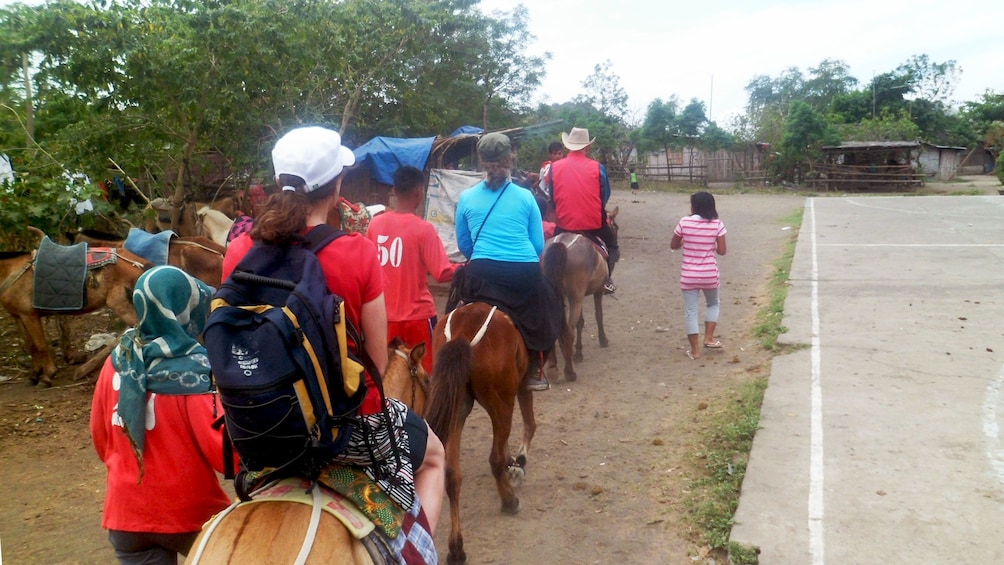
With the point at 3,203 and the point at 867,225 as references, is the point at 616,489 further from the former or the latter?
the point at 867,225

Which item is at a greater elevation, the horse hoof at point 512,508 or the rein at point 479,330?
the rein at point 479,330

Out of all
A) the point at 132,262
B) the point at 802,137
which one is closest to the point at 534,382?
the point at 132,262

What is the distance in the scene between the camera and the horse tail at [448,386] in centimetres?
359

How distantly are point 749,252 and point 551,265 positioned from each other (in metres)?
9.03

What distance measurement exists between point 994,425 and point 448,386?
392 cm

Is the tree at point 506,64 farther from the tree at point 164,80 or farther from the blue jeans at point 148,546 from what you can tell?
the blue jeans at point 148,546

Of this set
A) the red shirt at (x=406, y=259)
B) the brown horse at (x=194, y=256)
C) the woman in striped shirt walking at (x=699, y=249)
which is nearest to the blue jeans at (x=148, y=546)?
the red shirt at (x=406, y=259)

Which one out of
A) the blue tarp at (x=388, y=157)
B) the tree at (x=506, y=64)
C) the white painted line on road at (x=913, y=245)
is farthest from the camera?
the tree at (x=506, y=64)

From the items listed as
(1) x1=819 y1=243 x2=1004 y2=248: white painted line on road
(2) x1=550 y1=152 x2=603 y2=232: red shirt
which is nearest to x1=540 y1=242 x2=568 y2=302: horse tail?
(2) x1=550 y1=152 x2=603 y2=232: red shirt

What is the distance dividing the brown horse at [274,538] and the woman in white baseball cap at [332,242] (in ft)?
0.64

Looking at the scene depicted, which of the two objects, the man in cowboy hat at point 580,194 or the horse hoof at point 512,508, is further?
the man in cowboy hat at point 580,194

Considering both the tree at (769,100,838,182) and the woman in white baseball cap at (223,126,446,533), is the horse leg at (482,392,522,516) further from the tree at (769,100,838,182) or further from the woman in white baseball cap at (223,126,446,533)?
the tree at (769,100,838,182)

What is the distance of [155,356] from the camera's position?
7.97 feet

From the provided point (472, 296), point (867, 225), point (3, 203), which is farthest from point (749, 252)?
point (3, 203)
